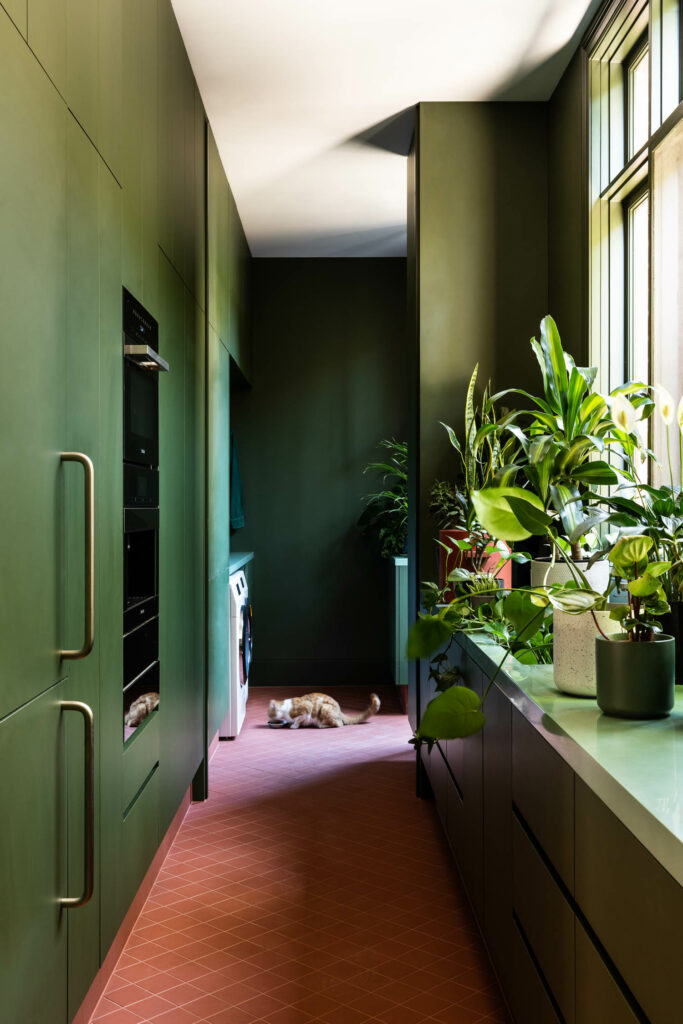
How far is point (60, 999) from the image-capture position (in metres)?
1.64

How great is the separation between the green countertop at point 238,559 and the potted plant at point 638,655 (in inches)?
127

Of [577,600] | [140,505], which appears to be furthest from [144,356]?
[577,600]

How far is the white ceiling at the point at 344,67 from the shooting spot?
3.00m

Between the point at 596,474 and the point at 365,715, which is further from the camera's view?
the point at 365,715

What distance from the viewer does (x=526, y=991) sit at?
172 cm

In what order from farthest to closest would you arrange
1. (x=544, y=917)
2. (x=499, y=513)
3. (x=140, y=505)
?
1. (x=140, y=505)
2. (x=499, y=513)
3. (x=544, y=917)

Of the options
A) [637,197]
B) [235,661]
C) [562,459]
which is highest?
[637,197]

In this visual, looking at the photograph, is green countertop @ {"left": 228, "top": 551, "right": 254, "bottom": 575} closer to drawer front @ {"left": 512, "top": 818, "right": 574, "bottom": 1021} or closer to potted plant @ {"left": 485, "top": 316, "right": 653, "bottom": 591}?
potted plant @ {"left": 485, "top": 316, "right": 653, "bottom": 591}

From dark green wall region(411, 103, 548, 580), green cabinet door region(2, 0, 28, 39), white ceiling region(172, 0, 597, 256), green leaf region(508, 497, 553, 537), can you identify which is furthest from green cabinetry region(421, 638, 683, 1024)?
white ceiling region(172, 0, 597, 256)

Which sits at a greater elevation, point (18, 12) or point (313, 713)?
point (18, 12)

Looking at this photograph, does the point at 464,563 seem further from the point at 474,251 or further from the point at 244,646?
the point at 244,646

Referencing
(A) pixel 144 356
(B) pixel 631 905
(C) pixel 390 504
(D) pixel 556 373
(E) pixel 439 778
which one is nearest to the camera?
(B) pixel 631 905

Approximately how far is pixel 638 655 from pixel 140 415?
144 centimetres

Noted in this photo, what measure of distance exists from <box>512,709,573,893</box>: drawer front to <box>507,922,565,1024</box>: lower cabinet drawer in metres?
0.25
